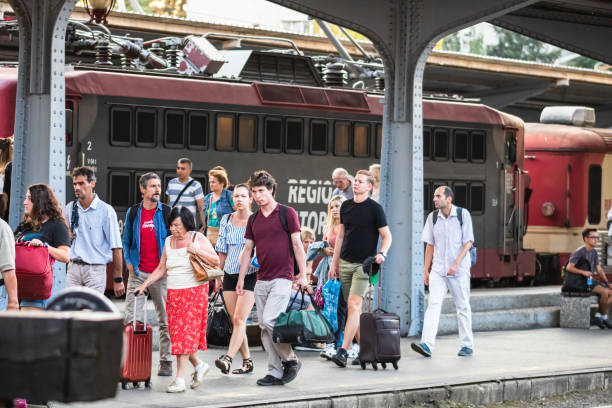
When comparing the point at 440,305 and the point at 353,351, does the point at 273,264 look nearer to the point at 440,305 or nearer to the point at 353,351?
the point at 353,351

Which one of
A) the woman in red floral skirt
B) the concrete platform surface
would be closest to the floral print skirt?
the woman in red floral skirt

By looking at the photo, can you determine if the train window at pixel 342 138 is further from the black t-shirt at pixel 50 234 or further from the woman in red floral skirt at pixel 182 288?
the black t-shirt at pixel 50 234

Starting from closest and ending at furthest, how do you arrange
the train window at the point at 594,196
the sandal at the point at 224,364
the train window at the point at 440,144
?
the sandal at the point at 224,364, the train window at the point at 440,144, the train window at the point at 594,196

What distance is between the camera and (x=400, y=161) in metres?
15.7

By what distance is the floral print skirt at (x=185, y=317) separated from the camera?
10641 millimetres

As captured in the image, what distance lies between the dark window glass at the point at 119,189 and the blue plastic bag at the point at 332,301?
422 centimetres

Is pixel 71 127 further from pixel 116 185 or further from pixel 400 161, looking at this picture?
pixel 400 161

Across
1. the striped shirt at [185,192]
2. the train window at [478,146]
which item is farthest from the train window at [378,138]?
the striped shirt at [185,192]

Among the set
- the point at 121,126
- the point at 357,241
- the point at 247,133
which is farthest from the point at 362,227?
the point at 247,133

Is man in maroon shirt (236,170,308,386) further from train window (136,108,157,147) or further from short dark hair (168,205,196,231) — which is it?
train window (136,108,157,147)

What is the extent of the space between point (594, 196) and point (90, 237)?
15.8 meters

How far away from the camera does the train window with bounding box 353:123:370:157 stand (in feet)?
64.7

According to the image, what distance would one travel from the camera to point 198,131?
17703mm

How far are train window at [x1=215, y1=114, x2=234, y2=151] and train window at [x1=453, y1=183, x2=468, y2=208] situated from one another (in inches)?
197
